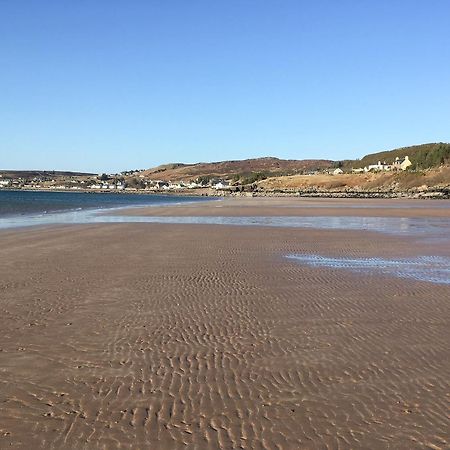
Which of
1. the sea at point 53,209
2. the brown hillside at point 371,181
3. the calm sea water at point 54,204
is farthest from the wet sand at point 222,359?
the brown hillside at point 371,181

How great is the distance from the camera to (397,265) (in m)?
14.5

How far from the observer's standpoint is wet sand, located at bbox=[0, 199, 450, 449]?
471cm

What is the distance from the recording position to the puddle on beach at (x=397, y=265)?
1287 centimetres

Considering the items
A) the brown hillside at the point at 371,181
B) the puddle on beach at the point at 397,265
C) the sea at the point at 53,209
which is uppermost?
the puddle on beach at the point at 397,265

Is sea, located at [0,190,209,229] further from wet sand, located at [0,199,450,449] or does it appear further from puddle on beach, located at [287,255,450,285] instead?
wet sand, located at [0,199,450,449]

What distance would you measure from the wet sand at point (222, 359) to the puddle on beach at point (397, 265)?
842 mm

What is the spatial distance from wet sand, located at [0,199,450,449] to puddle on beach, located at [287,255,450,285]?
842mm

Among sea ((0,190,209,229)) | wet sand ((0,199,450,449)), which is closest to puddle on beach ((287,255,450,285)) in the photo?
wet sand ((0,199,450,449))

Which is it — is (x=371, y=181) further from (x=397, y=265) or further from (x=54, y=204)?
(x=397, y=265)

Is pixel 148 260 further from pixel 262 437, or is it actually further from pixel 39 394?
pixel 262 437

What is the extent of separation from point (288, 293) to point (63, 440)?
6851 mm

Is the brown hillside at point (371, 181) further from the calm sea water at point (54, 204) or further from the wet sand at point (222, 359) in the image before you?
the wet sand at point (222, 359)

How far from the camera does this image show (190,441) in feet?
14.8

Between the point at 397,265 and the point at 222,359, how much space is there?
926 cm
